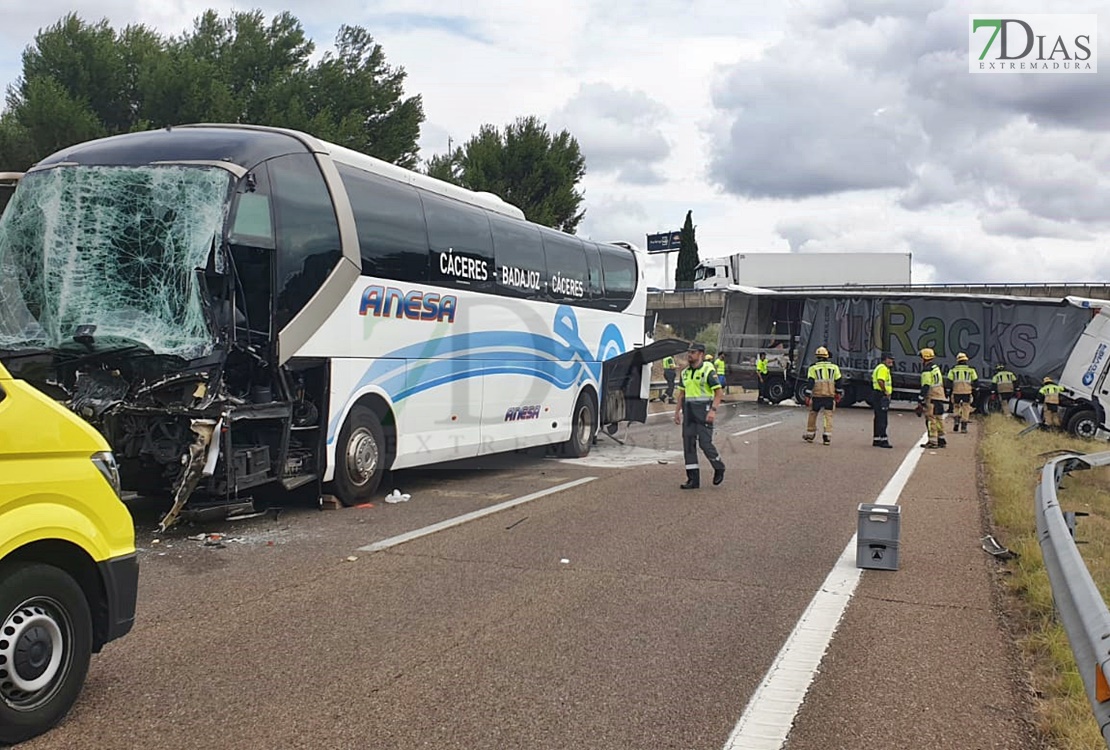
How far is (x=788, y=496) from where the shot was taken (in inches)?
455

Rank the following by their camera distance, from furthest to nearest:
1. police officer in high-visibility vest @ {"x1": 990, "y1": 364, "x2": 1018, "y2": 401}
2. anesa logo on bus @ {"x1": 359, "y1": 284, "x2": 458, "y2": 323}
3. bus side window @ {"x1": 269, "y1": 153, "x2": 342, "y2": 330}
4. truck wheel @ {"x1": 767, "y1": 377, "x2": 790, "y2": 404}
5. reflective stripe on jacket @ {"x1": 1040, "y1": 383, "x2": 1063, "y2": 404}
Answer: truck wheel @ {"x1": 767, "y1": 377, "x2": 790, "y2": 404}
police officer in high-visibility vest @ {"x1": 990, "y1": 364, "x2": 1018, "y2": 401}
reflective stripe on jacket @ {"x1": 1040, "y1": 383, "x2": 1063, "y2": 404}
anesa logo on bus @ {"x1": 359, "y1": 284, "x2": 458, "y2": 323}
bus side window @ {"x1": 269, "y1": 153, "x2": 342, "y2": 330}

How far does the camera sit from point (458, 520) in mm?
9508

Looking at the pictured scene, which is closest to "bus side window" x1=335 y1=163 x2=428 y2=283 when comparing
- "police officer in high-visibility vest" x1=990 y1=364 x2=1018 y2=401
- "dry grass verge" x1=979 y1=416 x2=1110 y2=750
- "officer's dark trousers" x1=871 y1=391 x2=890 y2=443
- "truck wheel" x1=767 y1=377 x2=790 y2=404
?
"dry grass verge" x1=979 y1=416 x2=1110 y2=750

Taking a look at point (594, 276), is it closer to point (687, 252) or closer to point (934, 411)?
point (934, 411)

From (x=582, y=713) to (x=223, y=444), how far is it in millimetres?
5007

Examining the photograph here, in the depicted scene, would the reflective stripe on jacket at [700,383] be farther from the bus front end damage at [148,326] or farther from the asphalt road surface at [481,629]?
the bus front end damage at [148,326]

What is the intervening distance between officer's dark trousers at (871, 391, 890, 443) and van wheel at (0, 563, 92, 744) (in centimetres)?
1663

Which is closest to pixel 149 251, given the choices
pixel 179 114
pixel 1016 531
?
pixel 1016 531

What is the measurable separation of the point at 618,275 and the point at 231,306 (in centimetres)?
987

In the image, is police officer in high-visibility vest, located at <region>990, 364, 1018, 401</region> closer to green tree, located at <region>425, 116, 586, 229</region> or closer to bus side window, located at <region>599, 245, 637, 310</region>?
bus side window, located at <region>599, 245, 637, 310</region>

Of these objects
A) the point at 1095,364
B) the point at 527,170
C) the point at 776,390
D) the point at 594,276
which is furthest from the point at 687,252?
the point at 594,276

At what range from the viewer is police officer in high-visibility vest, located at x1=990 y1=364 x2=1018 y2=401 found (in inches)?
1096

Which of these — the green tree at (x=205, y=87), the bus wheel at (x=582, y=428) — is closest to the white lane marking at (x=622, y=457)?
the bus wheel at (x=582, y=428)

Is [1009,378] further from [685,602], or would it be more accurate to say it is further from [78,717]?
[78,717]
